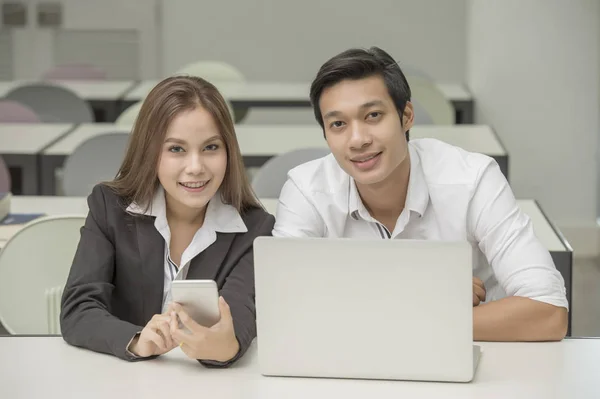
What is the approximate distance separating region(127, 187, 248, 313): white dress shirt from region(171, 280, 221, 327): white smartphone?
1.22 feet

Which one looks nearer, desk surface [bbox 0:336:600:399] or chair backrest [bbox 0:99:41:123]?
desk surface [bbox 0:336:600:399]

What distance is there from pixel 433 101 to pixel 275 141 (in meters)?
1.02

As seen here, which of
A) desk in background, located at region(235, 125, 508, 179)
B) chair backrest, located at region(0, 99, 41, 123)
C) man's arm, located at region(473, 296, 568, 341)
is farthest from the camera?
chair backrest, located at region(0, 99, 41, 123)

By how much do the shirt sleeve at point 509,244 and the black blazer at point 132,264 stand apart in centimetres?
46

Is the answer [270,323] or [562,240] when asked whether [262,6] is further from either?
[270,323]

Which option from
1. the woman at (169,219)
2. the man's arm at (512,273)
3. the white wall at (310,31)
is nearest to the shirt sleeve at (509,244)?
the man's arm at (512,273)

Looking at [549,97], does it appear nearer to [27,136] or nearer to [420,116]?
[420,116]

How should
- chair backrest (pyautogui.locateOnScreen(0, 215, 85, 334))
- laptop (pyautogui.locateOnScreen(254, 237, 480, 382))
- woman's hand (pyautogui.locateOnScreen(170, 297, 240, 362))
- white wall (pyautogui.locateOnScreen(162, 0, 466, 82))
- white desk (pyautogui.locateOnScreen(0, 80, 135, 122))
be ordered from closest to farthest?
laptop (pyautogui.locateOnScreen(254, 237, 480, 382)), woman's hand (pyautogui.locateOnScreen(170, 297, 240, 362)), chair backrest (pyautogui.locateOnScreen(0, 215, 85, 334)), white desk (pyautogui.locateOnScreen(0, 80, 135, 122)), white wall (pyautogui.locateOnScreen(162, 0, 466, 82))

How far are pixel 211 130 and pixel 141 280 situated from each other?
36cm

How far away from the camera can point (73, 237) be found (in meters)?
2.90

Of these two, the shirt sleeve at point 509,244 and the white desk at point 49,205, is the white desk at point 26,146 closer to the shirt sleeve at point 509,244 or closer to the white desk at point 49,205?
the white desk at point 49,205

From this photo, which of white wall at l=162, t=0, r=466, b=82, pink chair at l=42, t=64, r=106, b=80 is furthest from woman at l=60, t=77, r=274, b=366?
white wall at l=162, t=0, r=466, b=82

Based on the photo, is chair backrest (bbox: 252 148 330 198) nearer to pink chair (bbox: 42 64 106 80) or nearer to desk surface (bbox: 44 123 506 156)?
desk surface (bbox: 44 123 506 156)

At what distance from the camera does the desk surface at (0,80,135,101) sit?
6.68 meters
